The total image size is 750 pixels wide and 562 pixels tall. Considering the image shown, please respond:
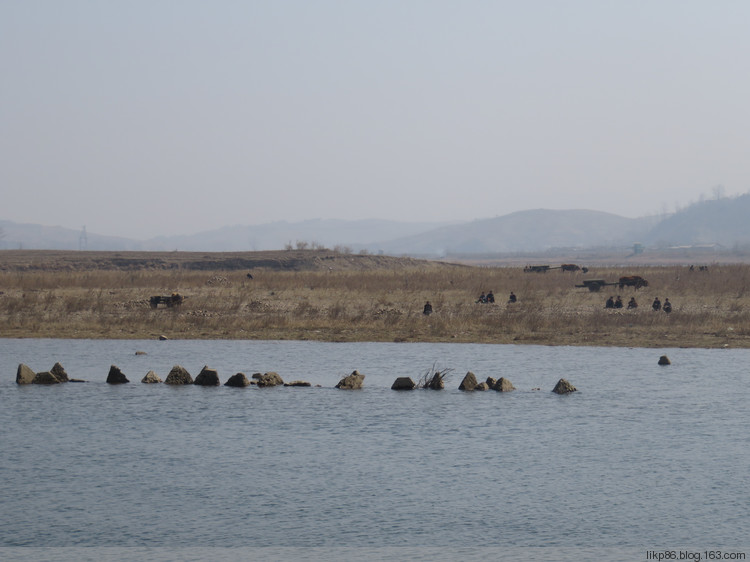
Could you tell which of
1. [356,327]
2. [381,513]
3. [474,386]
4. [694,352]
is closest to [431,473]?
[381,513]

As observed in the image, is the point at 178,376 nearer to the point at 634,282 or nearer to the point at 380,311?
the point at 380,311

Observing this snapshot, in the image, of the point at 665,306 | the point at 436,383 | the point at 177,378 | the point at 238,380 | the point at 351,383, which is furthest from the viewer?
the point at 665,306

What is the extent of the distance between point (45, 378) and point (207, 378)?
3724mm

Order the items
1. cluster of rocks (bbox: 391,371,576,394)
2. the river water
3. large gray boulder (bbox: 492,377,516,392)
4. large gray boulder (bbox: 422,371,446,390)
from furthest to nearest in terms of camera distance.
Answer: large gray boulder (bbox: 422,371,446,390) < large gray boulder (bbox: 492,377,516,392) < cluster of rocks (bbox: 391,371,576,394) < the river water

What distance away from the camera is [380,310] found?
117 ft

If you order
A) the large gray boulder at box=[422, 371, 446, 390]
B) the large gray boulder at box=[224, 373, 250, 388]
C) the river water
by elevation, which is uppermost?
the large gray boulder at box=[422, 371, 446, 390]

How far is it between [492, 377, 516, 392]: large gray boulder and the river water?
0.71 feet

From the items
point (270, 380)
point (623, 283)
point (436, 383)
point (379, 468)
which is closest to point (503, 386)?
point (436, 383)

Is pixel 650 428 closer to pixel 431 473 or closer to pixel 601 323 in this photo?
pixel 431 473

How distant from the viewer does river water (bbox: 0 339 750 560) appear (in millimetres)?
10359

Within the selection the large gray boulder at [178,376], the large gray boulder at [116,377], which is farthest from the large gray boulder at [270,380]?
the large gray boulder at [116,377]

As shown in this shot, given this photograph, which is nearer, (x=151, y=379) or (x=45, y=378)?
(x=45, y=378)

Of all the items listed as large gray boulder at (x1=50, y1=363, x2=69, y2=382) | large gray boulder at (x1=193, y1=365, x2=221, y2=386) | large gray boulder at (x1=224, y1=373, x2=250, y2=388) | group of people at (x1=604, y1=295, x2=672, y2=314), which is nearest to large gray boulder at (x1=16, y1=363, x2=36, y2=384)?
large gray boulder at (x1=50, y1=363, x2=69, y2=382)

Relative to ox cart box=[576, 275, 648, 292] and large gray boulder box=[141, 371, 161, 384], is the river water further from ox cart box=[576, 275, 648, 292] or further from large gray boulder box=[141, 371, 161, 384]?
ox cart box=[576, 275, 648, 292]
